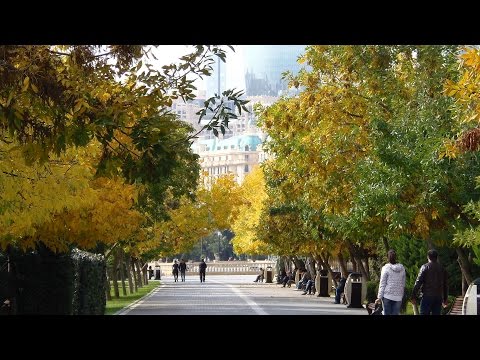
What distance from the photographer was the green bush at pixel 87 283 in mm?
27247

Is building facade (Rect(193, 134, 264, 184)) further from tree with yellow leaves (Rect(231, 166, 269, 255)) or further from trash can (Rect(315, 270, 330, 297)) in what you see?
trash can (Rect(315, 270, 330, 297))

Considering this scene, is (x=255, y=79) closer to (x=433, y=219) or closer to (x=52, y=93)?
(x=433, y=219)

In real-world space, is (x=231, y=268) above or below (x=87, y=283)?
above

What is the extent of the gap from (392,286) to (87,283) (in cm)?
1047

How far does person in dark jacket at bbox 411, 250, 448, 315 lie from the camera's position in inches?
782

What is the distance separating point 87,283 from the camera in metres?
28.4

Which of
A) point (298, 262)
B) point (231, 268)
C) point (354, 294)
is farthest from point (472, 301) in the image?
point (231, 268)

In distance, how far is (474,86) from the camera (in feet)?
52.5

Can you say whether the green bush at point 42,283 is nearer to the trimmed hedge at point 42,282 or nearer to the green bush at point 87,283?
the trimmed hedge at point 42,282

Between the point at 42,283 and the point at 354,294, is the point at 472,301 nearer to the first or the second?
the point at 42,283

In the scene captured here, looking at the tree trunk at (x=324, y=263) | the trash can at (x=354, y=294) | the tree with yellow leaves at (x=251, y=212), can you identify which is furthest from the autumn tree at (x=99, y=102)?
the tree with yellow leaves at (x=251, y=212)

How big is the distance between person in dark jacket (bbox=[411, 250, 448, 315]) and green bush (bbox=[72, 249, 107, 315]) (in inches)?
360

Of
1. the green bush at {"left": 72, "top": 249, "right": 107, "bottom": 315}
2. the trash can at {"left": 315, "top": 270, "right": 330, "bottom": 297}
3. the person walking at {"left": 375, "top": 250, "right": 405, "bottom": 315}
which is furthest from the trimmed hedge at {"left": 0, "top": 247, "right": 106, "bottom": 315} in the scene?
the trash can at {"left": 315, "top": 270, "right": 330, "bottom": 297}
